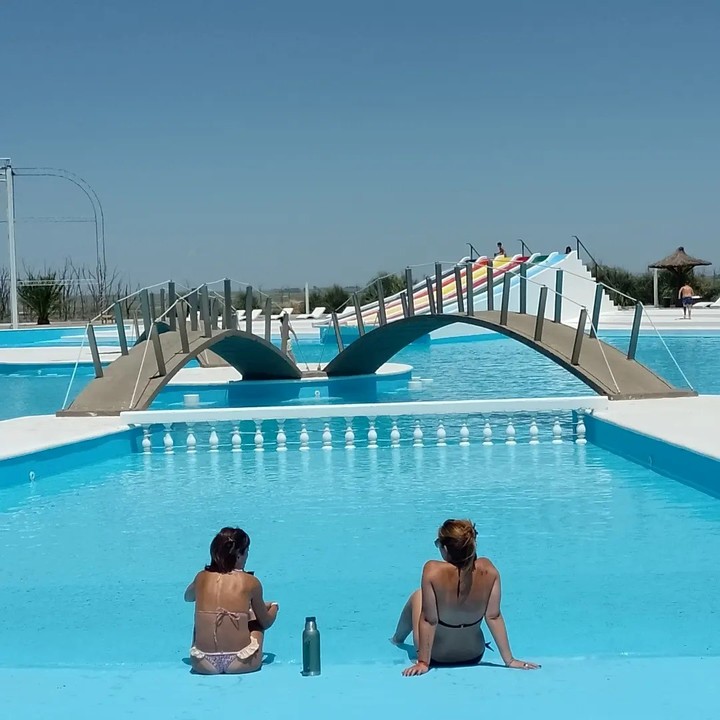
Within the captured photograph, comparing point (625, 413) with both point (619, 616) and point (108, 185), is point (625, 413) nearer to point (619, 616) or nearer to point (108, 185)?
point (619, 616)

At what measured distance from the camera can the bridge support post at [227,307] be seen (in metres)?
11.3

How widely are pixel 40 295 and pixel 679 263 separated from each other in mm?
18029

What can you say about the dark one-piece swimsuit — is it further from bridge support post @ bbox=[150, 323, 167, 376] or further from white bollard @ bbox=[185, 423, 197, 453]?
bridge support post @ bbox=[150, 323, 167, 376]

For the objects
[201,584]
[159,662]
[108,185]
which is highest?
[108,185]

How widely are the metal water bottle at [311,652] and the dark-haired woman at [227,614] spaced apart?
213 millimetres

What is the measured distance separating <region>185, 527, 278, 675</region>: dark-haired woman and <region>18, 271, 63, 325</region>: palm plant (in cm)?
2637

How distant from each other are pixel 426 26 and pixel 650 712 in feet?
77.7

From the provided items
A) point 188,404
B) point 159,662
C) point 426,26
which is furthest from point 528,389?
point 426,26

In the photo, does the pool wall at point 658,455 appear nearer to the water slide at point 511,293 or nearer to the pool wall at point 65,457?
the pool wall at point 65,457

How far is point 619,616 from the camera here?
4.34 m

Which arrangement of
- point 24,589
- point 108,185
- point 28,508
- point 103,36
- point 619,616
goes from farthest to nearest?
point 108,185 → point 103,36 → point 28,508 → point 24,589 → point 619,616

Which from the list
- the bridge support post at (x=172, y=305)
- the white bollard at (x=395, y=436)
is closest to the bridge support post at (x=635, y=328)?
the white bollard at (x=395, y=436)

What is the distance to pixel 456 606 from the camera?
3529 mm

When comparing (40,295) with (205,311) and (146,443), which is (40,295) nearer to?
(205,311)
